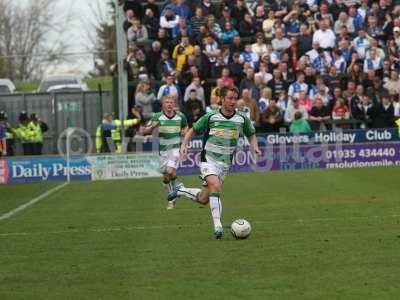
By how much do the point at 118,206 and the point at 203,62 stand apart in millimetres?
11700

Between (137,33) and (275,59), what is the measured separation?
4.27m

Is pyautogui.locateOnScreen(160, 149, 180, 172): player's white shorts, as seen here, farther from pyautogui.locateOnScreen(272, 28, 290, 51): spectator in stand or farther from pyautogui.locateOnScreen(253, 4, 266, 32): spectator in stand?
pyautogui.locateOnScreen(253, 4, 266, 32): spectator in stand

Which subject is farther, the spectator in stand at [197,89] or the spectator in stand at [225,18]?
the spectator in stand at [225,18]

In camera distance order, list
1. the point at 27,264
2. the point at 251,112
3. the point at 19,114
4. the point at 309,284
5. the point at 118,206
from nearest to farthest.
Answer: the point at 309,284 → the point at 27,264 → the point at 118,206 → the point at 251,112 → the point at 19,114

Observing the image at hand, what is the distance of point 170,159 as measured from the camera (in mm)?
19188

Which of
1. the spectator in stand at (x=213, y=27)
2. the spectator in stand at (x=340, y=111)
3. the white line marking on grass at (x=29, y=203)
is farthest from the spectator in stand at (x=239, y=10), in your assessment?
the white line marking on grass at (x=29, y=203)

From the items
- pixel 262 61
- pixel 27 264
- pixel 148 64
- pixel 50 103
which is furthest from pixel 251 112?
pixel 27 264

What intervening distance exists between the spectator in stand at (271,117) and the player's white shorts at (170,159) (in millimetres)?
9502

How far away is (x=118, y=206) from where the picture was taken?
18406 mm

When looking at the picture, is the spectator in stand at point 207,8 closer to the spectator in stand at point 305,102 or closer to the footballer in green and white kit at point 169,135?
the spectator in stand at point 305,102

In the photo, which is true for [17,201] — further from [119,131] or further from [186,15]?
[186,15]

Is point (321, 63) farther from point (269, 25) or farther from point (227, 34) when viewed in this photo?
point (227, 34)

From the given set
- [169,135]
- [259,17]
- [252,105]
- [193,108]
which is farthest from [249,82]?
[169,135]

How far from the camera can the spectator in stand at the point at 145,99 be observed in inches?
1130
